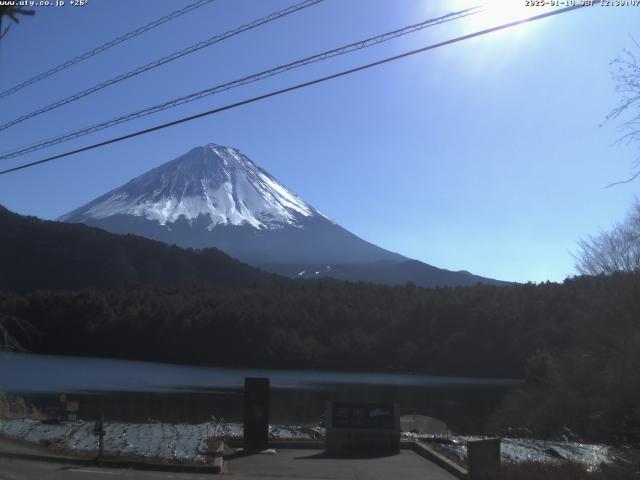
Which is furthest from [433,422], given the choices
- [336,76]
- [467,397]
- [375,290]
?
[375,290]

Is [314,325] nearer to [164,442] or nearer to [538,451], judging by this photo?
[538,451]

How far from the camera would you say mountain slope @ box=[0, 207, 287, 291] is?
151375mm

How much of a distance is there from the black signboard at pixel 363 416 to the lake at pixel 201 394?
17.0m

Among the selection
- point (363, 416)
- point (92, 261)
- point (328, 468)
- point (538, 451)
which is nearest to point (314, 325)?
point (92, 261)

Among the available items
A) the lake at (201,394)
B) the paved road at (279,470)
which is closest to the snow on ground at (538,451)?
the paved road at (279,470)

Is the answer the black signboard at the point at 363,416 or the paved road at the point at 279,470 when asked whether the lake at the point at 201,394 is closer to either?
the black signboard at the point at 363,416

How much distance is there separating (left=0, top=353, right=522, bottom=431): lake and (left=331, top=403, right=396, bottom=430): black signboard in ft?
55.8

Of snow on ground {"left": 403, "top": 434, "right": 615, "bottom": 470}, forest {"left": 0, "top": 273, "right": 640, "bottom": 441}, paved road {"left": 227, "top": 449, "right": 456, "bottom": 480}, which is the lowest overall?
paved road {"left": 227, "top": 449, "right": 456, "bottom": 480}

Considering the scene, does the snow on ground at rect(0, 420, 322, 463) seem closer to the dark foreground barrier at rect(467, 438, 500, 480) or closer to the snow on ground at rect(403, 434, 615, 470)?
the snow on ground at rect(403, 434, 615, 470)

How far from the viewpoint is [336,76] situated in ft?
38.2

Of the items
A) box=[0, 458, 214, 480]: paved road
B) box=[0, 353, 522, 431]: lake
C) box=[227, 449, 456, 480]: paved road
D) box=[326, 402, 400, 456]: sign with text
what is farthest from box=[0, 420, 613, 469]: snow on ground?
box=[0, 353, 522, 431]: lake

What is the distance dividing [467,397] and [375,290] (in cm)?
6939

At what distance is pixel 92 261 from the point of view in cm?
15762

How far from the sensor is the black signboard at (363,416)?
19.1 meters
